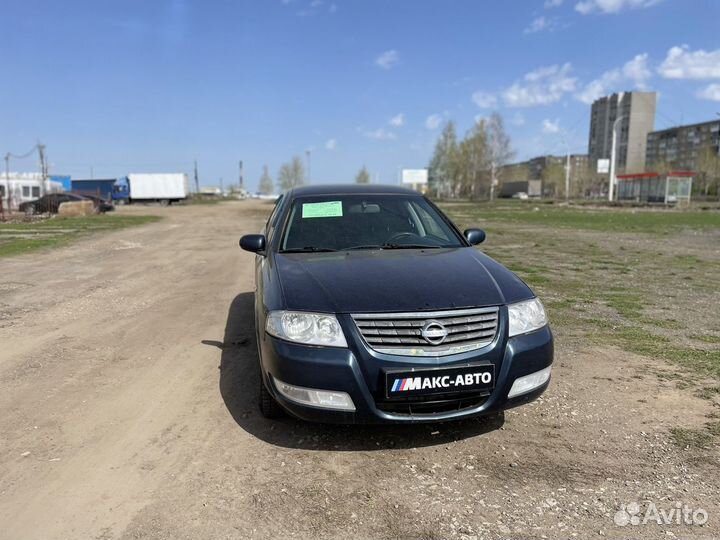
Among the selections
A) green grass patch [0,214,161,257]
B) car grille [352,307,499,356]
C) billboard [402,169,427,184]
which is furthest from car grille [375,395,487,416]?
billboard [402,169,427,184]

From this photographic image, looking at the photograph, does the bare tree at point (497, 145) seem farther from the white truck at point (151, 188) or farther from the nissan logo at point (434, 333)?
the nissan logo at point (434, 333)

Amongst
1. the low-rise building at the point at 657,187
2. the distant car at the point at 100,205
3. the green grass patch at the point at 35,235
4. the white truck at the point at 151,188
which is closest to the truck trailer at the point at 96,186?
the white truck at the point at 151,188

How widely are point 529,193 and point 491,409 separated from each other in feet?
367

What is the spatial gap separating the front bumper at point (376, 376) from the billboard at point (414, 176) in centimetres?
9616

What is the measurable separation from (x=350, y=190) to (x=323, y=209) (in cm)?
49

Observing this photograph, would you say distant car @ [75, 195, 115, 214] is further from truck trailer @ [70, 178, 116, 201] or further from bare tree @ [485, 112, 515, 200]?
bare tree @ [485, 112, 515, 200]

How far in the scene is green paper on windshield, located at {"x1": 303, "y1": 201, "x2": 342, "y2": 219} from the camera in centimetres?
462

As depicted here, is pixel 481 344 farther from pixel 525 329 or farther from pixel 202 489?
pixel 202 489

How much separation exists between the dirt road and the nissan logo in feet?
2.34

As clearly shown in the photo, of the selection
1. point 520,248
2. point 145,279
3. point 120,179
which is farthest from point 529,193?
point 145,279

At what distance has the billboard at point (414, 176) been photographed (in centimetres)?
9825

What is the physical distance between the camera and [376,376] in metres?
2.96

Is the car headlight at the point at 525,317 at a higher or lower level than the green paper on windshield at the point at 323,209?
lower

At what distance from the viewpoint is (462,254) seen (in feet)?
13.4
